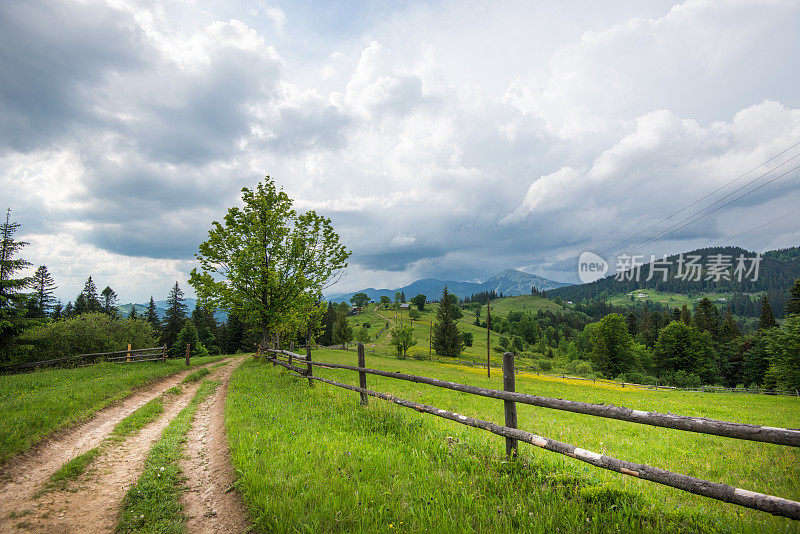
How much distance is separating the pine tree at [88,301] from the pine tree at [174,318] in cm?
1127

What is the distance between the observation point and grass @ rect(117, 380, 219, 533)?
150 inches

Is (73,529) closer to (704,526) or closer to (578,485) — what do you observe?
(578,485)

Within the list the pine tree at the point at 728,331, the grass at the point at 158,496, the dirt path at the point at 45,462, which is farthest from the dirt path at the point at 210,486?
the pine tree at the point at 728,331

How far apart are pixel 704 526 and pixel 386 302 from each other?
6778 inches

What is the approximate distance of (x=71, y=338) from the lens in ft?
89.2

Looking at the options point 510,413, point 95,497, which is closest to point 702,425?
point 510,413

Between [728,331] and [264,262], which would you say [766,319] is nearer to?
[728,331]

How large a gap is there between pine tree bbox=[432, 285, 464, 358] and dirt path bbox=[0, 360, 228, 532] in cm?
6713

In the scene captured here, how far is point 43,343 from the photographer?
25594 millimetres

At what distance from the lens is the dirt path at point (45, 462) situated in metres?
4.21

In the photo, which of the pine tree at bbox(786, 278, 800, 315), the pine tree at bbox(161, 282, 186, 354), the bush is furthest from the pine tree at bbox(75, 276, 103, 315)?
the pine tree at bbox(786, 278, 800, 315)

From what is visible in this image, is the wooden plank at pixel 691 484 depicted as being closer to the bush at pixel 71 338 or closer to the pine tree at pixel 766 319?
the bush at pixel 71 338

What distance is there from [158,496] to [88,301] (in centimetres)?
7770

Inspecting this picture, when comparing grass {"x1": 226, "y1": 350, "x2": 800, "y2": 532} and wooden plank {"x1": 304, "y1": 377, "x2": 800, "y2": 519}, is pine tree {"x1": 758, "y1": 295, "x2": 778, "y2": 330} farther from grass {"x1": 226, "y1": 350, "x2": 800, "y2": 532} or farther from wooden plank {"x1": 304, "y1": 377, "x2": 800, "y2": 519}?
wooden plank {"x1": 304, "y1": 377, "x2": 800, "y2": 519}
